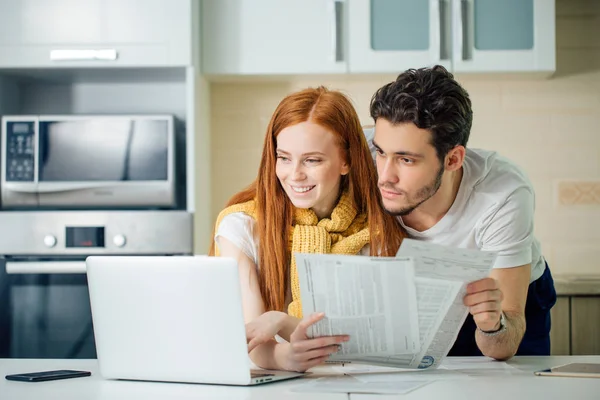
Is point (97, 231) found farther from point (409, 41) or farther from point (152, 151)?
point (409, 41)

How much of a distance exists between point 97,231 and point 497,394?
1.77 meters

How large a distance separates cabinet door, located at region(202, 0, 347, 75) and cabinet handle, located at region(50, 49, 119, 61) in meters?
0.33

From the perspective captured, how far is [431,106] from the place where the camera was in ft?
5.65

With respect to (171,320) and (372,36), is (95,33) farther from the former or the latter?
(171,320)

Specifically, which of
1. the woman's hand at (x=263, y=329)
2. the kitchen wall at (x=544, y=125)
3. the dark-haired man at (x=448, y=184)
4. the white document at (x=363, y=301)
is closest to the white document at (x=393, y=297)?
the white document at (x=363, y=301)

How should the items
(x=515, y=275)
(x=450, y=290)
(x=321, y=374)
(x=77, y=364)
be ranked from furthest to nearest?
(x=515, y=275), (x=77, y=364), (x=321, y=374), (x=450, y=290)

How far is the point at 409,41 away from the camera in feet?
9.43

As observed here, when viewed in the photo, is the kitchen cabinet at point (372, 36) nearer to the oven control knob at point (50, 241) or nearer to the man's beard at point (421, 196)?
the oven control knob at point (50, 241)

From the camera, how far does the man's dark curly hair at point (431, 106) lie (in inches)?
67.5

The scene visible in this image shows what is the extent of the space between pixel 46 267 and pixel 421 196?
1.48m

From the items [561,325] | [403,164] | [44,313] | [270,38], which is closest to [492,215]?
[403,164]

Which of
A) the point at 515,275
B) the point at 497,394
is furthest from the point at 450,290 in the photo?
the point at 515,275

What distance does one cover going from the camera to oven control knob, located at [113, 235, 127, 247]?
2.69m

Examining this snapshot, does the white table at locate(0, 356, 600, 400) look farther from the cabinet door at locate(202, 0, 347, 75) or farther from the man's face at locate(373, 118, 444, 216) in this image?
the cabinet door at locate(202, 0, 347, 75)
